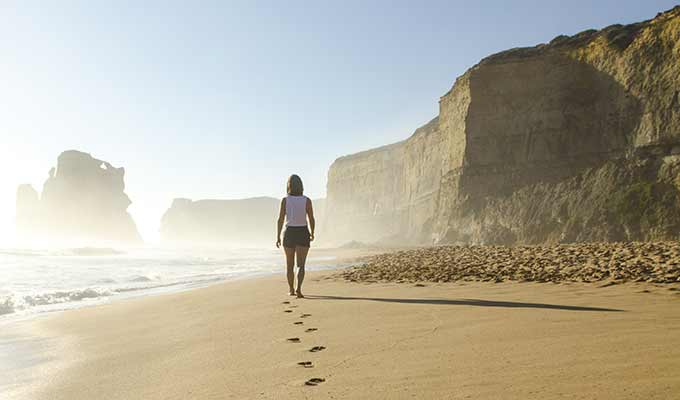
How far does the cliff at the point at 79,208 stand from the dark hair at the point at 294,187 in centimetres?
11747

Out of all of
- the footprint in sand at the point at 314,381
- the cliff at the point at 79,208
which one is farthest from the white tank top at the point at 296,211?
the cliff at the point at 79,208

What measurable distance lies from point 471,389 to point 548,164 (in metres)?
30.3

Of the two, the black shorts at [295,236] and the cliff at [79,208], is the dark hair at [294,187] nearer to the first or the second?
Result: the black shorts at [295,236]

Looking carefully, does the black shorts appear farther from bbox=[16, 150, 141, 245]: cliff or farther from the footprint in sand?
bbox=[16, 150, 141, 245]: cliff

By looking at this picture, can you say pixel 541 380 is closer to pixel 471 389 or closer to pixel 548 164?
pixel 471 389

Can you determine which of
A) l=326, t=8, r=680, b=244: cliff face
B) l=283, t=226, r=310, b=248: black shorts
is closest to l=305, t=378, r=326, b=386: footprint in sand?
l=283, t=226, r=310, b=248: black shorts

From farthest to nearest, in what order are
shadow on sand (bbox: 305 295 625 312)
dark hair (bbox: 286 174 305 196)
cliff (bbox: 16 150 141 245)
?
1. cliff (bbox: 16 150 141 245)
2. dark hair (bbox: 286 174 305 196)
3. shadow on sand (bbox: 305 295 625 312)

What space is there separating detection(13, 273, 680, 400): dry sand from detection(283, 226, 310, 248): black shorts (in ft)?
4.70

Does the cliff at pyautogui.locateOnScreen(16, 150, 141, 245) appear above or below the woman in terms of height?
above

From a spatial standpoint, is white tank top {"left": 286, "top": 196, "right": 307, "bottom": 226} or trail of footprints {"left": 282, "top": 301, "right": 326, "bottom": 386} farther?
white tank top {"left": 286, "top": 196, "right": 307, "bottom": 226}

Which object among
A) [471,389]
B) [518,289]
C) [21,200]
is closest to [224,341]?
[471,389]

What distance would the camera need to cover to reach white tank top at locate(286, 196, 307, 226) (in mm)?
7180

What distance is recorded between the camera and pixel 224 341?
151 inches

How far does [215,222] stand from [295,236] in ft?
633
